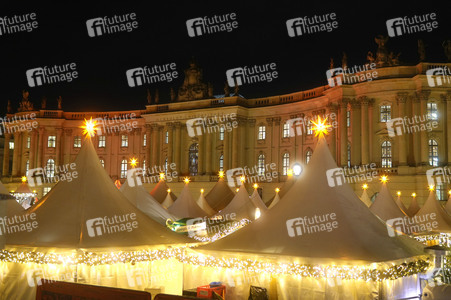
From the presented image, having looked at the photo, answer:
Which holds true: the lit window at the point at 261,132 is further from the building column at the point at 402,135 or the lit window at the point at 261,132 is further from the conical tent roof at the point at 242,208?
the conical tent roof at the point at 242,208

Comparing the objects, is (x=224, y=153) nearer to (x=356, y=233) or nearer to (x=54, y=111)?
(x=54, y=111)

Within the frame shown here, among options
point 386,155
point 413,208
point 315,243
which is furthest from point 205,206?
point 315,243

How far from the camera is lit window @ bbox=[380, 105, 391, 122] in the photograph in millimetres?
41438

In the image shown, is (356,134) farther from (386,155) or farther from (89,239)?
(89,239)

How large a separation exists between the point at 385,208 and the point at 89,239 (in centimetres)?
1852

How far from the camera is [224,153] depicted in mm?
53312

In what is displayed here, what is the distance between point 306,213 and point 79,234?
551cm

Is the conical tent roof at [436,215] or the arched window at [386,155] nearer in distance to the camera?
the conical tent roof at [436,215]

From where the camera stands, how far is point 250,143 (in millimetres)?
53938

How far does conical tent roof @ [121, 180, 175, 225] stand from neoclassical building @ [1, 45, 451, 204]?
18732mm

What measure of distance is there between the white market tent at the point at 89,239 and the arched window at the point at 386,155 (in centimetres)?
3008

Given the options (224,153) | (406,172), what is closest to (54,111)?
(224,153)

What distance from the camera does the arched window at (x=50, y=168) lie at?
6244cm

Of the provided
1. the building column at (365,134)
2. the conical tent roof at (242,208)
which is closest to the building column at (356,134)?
the building column at (365,134)
